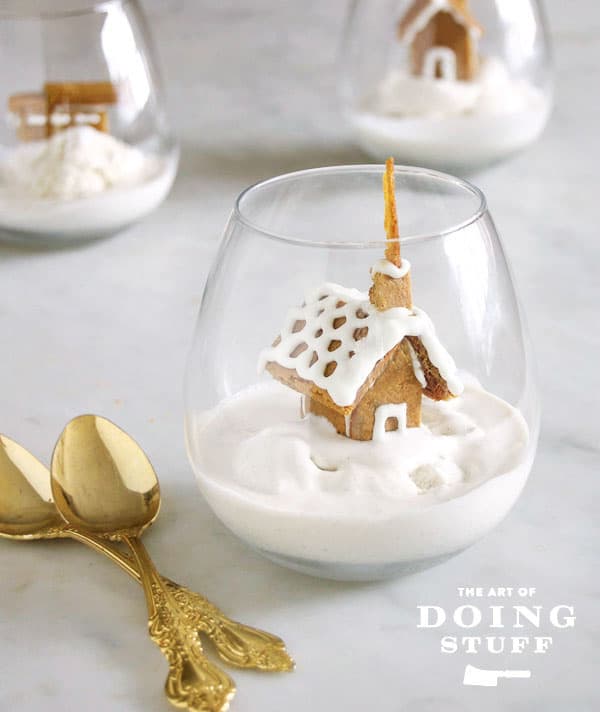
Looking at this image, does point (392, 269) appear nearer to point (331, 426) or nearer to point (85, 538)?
point (331, 426)

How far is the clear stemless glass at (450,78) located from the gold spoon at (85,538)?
0.70 meters

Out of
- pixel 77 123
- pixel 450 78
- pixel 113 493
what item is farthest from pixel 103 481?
pixel 450 78

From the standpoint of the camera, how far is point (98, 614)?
0.70 m

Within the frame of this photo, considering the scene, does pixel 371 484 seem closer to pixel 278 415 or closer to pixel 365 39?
pixel 278 415

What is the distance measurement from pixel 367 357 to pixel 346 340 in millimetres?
17

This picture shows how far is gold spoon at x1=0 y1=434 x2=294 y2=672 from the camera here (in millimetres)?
646

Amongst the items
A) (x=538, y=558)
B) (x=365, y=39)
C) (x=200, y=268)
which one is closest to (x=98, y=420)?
(x=538, y=558)

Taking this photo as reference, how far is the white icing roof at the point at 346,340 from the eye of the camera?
66 centimetres

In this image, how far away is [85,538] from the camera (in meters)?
0.74

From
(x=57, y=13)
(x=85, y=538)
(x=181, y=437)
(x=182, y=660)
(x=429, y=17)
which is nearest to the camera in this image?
(x=182, y=660)

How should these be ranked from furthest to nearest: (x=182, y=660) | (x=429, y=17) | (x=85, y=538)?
(x=429, y=17)
(x=85, y=538)
(x=182, y=660)

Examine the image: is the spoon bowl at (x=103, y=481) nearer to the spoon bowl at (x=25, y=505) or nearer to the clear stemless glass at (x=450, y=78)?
the spoon bowl at (x=25, y=505)

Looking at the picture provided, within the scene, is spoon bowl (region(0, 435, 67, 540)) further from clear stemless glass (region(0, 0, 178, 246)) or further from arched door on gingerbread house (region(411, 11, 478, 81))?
arched door on gingerbread house (region(411, 11, 478, 81))

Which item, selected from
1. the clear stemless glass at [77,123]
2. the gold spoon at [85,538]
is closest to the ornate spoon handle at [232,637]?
the gold spoon at [85,538]
